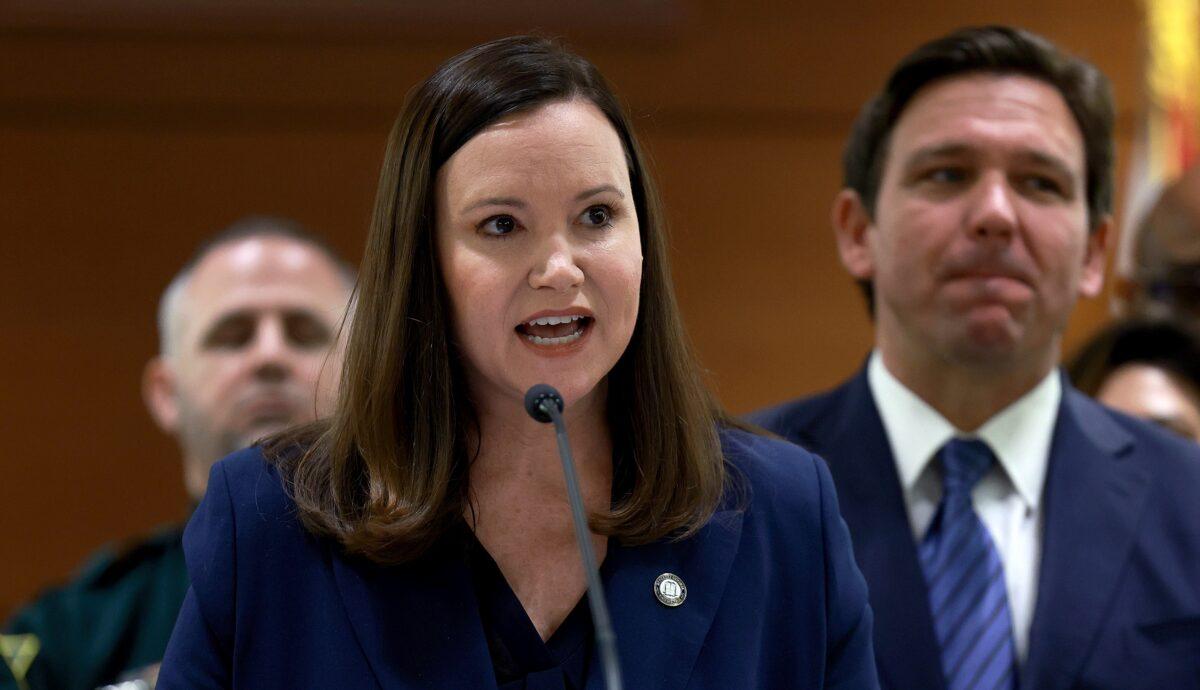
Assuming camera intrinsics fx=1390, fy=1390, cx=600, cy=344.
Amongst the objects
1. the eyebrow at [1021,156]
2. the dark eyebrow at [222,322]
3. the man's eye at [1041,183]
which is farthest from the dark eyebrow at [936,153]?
the dark eyebrow at [222,322]

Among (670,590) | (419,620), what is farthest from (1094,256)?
(419,620)

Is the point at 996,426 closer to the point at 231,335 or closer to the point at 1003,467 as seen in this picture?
the point at 1003,467

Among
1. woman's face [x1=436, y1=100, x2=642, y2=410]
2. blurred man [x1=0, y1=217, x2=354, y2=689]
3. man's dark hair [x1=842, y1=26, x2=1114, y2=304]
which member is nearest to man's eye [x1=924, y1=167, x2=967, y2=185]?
man's dark hair [x1=842, y1=26, x2=1114, y2=304]

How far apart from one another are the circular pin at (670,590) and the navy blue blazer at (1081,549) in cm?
50

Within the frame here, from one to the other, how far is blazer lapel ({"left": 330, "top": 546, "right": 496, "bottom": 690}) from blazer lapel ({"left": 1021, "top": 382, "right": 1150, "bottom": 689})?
0.82 metres

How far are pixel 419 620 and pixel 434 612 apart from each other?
2cm

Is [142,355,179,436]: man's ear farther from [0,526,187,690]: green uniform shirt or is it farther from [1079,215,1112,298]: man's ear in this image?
[1079,215,1112,298]: man's ear

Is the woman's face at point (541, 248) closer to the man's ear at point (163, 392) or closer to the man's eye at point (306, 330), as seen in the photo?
the man's eye at point (306, 330)

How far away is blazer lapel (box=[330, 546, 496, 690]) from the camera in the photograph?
1.34 meters

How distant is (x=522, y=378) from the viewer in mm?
1352

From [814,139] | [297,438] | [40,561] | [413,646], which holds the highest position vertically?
[814,139]

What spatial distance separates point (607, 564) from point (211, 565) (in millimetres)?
398

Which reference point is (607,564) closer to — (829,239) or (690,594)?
(690,594)

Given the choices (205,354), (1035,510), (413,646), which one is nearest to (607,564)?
(413,646)
